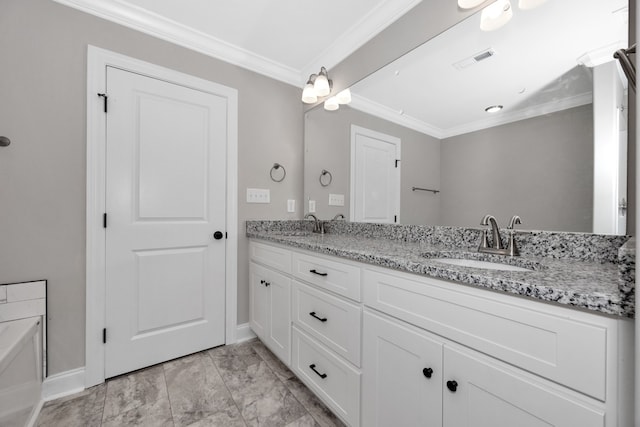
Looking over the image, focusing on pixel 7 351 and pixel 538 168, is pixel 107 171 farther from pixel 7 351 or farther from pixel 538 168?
pixel 538 168

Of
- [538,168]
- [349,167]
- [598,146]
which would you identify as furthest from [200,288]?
[598,146]

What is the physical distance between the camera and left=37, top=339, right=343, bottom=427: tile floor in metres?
1.31

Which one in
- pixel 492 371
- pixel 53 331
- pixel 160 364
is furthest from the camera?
pixel 160 364

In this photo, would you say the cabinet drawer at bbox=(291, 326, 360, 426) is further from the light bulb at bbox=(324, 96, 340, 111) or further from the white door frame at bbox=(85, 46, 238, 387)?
the light bulb at bbox=(324, 96, 340, 111)

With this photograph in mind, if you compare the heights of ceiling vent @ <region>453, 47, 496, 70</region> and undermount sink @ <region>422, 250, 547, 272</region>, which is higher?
ceiling vent @ <region>453, 47, 496, 70</region>

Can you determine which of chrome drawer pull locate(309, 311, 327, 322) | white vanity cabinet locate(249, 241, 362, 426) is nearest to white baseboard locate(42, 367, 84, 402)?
white vanity cabinet locate(249, 241, 362, 426)

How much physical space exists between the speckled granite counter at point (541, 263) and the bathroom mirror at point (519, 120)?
0.20 feet

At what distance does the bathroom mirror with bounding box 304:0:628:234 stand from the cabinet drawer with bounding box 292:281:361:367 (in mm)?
722

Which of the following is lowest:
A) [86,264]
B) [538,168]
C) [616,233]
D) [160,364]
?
[160,364]

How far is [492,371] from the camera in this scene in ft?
2.34

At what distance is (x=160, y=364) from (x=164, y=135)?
1541mm

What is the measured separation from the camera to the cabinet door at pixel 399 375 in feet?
2.79

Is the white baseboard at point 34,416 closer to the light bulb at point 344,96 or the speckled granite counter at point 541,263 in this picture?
the speckled granite counter at point 541,263

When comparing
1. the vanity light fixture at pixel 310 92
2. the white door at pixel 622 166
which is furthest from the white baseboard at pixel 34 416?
the white door at pixel 622 166
